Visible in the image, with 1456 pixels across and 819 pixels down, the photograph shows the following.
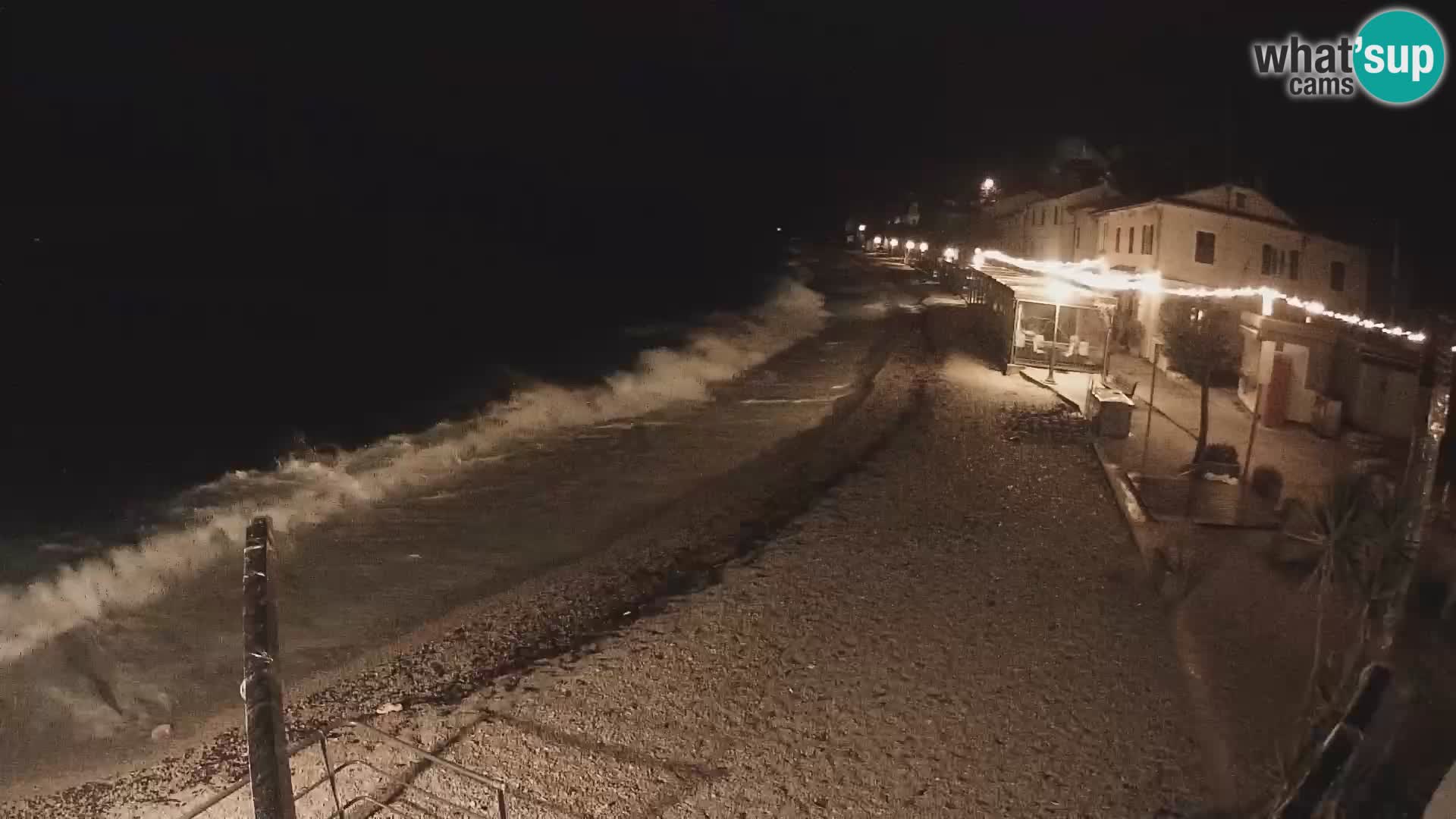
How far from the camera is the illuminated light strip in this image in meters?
15.9

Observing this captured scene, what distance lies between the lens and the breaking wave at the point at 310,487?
42.5 ft

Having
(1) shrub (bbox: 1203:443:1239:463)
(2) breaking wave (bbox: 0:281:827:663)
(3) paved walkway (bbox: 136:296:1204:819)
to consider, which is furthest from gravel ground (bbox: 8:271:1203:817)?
(2) breaking wave (bbox: 0:281:827:663)

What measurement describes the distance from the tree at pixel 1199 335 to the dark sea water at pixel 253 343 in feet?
63.3

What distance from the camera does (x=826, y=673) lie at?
27.8 feet

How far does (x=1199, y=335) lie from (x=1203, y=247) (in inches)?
379

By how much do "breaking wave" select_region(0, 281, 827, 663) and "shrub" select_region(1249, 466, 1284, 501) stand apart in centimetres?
1358

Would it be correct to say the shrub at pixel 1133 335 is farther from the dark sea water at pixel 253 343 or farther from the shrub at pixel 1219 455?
the dark sea water at pixel 253 343

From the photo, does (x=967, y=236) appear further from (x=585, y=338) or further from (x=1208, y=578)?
(x=1208, y=578)

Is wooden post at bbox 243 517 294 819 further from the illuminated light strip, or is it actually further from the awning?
the awning

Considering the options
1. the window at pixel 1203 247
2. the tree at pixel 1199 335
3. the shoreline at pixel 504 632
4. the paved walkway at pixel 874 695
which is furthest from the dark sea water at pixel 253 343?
the window at pixel 1203 247

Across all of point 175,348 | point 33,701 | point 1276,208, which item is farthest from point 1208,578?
point 175,348

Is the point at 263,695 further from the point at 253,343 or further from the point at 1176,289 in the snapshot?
the point at 253,343

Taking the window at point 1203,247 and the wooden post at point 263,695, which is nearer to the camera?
the wooden post at point 263,695

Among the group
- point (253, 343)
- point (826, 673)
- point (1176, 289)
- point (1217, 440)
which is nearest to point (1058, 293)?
point (1176, 289)
